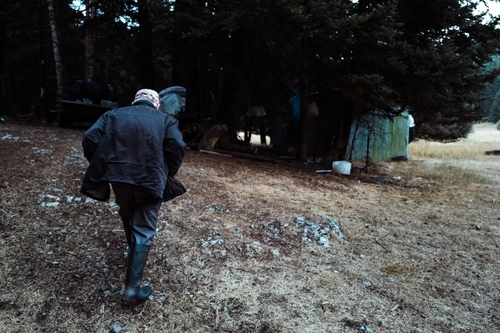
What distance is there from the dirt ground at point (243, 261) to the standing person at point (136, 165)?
20.5 inches

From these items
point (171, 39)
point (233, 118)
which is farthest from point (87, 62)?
point (233, 118)

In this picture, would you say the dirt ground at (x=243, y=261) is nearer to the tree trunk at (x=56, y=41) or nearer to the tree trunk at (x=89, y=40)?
the tree trunk at (x=89, y=40)

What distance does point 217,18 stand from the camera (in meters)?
7.53

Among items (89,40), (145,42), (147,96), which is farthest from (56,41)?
(147,96)

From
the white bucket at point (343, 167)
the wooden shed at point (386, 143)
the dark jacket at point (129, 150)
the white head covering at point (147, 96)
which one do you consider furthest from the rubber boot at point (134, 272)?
the wooden shed at point (386, 143)

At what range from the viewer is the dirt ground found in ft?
Answer: 8.71

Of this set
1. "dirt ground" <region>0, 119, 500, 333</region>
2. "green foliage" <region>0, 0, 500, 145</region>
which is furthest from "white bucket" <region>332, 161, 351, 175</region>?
"dirt ground" <region>0, 119, 500, 333</region>

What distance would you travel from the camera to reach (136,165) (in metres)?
2.44

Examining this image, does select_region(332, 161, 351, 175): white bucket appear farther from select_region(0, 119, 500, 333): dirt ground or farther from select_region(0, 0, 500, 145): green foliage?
select_region(0, 119, 500, 333): dirt ground

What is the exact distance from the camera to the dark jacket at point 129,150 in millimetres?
2438

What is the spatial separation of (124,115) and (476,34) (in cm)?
926

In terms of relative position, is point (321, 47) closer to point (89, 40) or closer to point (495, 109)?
point (89, 40)

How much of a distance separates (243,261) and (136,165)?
1723 millimetres

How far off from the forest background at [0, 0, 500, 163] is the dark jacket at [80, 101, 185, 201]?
487cm
